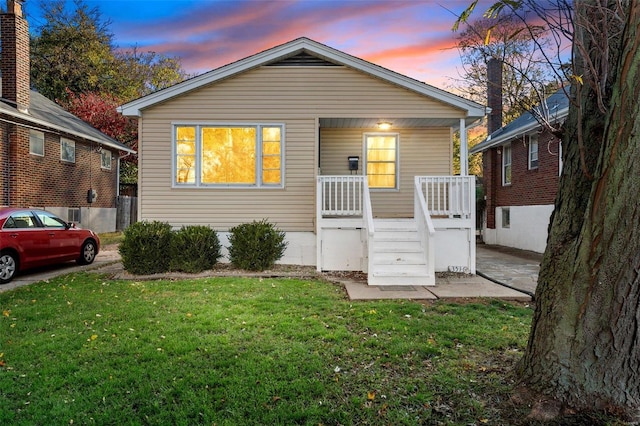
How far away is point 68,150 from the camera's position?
14695 millimetres

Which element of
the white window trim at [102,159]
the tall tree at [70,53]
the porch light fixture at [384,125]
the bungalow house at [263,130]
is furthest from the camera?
the tall tree at [70,53]

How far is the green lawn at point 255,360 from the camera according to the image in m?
2.56

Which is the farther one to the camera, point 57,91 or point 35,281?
point 57,91

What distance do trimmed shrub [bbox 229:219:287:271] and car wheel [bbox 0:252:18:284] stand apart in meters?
4.03

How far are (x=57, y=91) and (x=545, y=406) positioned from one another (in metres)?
28.5

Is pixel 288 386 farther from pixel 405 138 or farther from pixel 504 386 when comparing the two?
pixel 405 138

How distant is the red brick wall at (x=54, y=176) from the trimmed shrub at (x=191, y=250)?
26.5 feet

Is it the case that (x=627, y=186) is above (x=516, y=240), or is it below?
above

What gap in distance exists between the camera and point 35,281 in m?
7.14

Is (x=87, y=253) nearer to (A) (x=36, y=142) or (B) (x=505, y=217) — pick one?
(A) (x=36, y=142)

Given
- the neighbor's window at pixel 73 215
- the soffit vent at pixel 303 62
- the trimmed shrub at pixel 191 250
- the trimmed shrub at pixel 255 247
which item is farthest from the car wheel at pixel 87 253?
the neighbor's window at pixel 73 215

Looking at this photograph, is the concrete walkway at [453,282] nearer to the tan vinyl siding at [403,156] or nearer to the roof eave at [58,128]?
the tan vinyl siding at [403,156]

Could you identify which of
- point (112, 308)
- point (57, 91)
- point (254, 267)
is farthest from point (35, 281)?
point (57, 91)

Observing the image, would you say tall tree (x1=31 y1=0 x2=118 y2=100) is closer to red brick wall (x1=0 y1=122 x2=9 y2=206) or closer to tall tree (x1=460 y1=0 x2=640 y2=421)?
red brick wall (x1=0 y1=122 x2=9 y2=206)
